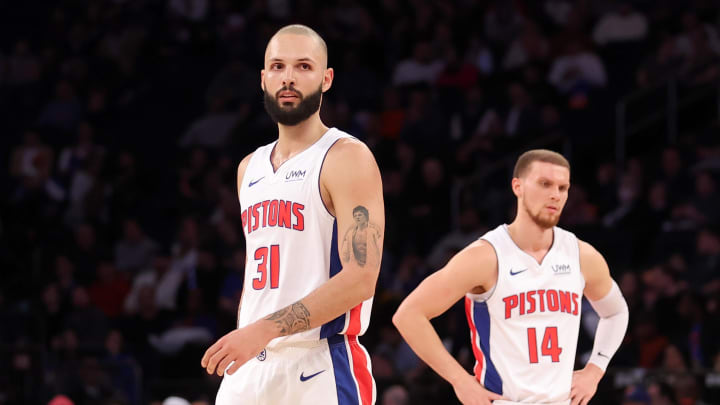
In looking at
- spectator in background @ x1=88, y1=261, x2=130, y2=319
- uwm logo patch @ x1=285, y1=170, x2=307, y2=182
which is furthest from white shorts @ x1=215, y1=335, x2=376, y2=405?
spectator in background @ x1=88, y1=261, x2=130, y2=319

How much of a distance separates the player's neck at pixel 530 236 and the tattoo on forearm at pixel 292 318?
6.96 ft

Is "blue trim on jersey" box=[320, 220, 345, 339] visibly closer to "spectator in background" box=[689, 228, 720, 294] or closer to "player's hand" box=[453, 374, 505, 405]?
"player's hand" box=[453, 374, 505, 405]

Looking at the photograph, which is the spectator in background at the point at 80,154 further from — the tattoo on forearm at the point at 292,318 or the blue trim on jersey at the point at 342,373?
the tattoo on forearm at the point at 292,318

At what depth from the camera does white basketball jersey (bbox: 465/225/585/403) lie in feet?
17.4

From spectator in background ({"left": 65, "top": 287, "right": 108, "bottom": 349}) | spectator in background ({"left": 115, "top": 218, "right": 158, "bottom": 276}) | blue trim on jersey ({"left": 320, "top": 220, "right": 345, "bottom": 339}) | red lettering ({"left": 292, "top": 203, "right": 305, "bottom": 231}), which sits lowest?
blue trim on jersey ({"left": 320, "top": 220, "right": 345, "bottom": 339})

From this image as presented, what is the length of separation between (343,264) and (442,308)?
1.73 m

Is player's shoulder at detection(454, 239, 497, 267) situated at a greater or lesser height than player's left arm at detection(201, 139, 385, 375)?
greater

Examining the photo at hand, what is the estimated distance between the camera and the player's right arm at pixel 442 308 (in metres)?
5.35

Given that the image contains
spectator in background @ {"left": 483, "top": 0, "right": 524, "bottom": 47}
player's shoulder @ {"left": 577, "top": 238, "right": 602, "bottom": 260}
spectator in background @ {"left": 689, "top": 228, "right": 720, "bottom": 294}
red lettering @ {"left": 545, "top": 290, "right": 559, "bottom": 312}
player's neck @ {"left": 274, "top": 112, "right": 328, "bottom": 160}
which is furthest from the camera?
spectator in background @ {"left": 483, "top": 0, "right": 524, "bottom": 47}

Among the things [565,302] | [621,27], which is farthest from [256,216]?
[621,27]

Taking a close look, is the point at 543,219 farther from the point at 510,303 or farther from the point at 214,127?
the point at 214,127

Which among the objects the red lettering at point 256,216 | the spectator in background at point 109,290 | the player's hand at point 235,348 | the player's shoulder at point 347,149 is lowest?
the player's hand at point 235,348

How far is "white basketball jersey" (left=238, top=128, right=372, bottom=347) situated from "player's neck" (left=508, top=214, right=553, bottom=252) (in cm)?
175

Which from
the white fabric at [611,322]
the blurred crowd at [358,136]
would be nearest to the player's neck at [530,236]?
the white fabric at [611,322]
